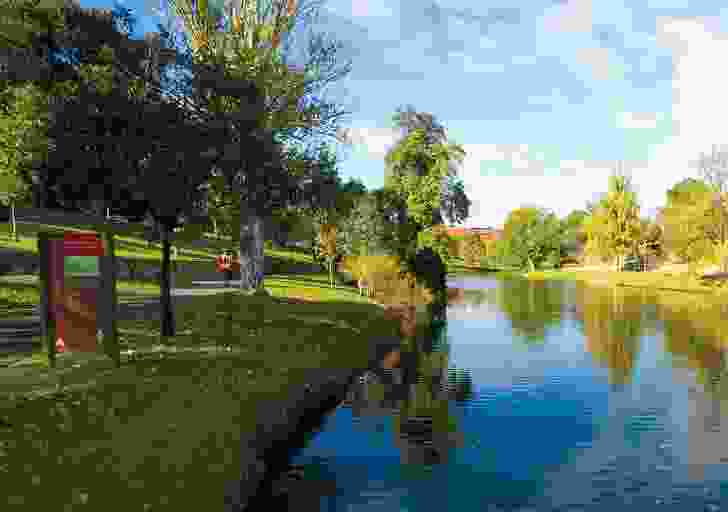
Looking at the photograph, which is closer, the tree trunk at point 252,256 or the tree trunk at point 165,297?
the tree trunk at point 165,297

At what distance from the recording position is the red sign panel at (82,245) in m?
15.6

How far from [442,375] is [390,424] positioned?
8186 mm

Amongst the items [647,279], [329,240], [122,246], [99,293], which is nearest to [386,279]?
[329,240]

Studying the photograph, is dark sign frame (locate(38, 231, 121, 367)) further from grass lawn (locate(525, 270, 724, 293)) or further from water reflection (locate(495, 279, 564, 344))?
grass lawn (locate(525, 270, 724, 293))

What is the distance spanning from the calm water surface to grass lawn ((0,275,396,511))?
8.50ft

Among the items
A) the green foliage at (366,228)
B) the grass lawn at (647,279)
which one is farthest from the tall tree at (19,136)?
the grass lawn at (647,279)

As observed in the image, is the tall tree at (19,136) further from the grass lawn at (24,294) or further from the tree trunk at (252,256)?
the tree trunk at (252,256)

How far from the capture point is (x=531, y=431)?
781 inches

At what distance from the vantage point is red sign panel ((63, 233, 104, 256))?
15.6m

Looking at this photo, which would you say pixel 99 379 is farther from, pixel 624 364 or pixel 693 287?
pixel 693 287

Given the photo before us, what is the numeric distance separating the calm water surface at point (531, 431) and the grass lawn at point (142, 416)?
2591mm

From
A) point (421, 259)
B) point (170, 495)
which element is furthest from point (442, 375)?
point (421, 259)

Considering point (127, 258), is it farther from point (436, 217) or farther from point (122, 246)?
point (436, 217)

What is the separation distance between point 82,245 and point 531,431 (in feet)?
50.7
